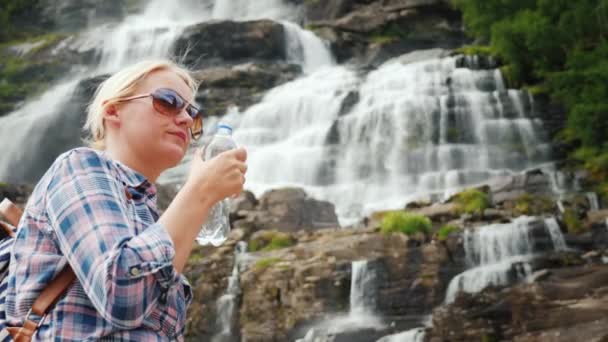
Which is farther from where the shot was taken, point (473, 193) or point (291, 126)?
point (291, 126)

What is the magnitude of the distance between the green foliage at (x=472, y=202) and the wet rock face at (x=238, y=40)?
63.9 ft

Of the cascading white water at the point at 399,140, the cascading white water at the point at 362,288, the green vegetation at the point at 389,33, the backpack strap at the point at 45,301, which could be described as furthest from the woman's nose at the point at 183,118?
the green vegetation at the point at 389,33

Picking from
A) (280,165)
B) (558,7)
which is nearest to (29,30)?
(280,165)

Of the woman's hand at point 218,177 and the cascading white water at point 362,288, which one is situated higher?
the cascading white water at point 362,288

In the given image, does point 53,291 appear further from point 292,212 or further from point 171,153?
point 292,212

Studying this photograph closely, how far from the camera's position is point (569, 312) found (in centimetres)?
775

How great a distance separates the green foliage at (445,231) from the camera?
1034 centimetres

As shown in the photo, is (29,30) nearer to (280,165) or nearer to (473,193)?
(280,165)

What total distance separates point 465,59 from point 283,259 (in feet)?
44.7

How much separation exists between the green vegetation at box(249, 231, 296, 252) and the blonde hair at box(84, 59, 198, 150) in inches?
379

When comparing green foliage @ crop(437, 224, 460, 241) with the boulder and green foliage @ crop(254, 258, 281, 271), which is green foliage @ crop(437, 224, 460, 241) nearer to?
green foliage @ crop(254, 258, 281, 271)

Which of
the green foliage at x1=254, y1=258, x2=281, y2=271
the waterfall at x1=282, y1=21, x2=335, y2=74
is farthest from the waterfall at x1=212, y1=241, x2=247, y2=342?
the waterfall at x1=282, y1=21, x2=335, y2=74

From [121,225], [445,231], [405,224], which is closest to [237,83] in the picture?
[405,224]

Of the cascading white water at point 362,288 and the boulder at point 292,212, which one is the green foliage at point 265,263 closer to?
the cascading white water at point 362,288
